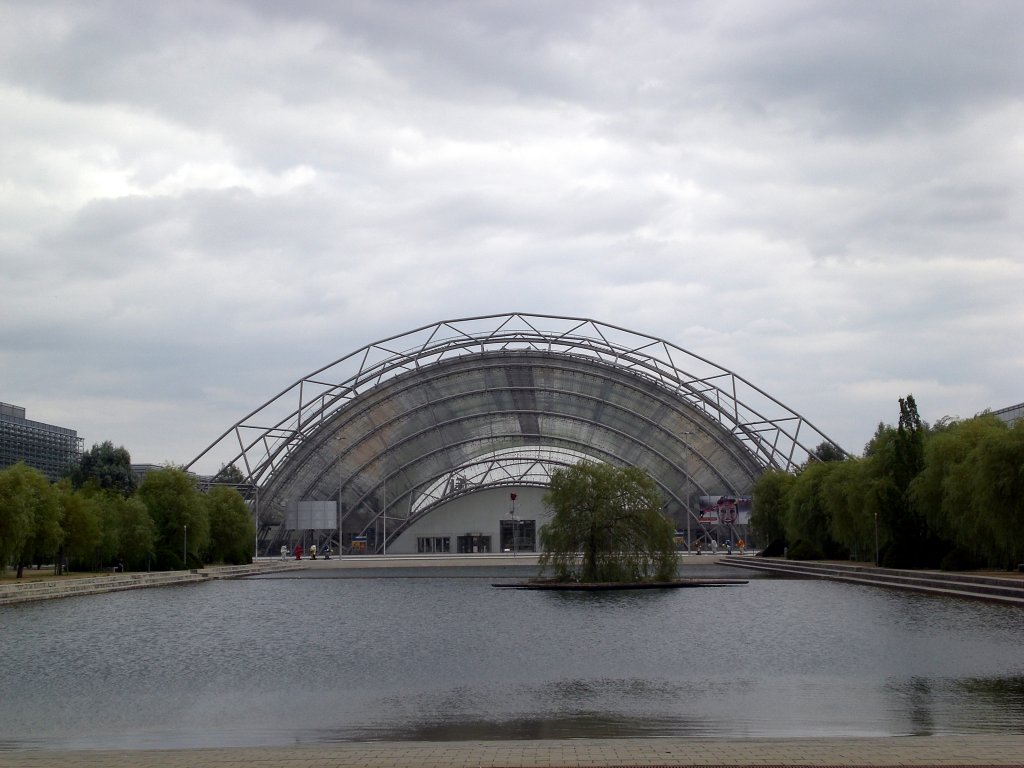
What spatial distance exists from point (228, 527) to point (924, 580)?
2189 inches

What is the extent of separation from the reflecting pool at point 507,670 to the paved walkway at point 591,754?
149cm

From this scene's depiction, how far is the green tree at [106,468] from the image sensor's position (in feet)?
402

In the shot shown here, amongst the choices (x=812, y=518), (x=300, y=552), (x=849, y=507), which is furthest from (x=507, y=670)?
(x=300, y=552)

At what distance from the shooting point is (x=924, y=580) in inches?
1857

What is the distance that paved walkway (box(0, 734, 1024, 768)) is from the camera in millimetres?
12445

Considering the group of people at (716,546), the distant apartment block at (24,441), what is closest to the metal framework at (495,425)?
the group of people at (716,546)

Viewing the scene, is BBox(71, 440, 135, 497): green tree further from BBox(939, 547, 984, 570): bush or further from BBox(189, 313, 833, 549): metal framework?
BBox(939, 547, 984, 570): bush

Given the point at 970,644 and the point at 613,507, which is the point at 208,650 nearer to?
the point at 970,644

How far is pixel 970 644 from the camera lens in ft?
86.3

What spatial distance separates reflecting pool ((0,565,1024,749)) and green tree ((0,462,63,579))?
821cm

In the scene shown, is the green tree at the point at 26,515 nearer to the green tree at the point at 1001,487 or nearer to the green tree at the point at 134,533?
the green tree at the point at 134,533

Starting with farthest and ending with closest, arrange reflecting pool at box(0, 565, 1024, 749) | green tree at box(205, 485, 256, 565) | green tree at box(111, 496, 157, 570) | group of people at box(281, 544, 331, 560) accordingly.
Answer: group of people at box(281, 544, 331, 560)
green tree at box(205, 485, 256, 565)
green tree at box(111, 496, 157, 570)
reflecting pool at box(0, 565, 1024, 749)

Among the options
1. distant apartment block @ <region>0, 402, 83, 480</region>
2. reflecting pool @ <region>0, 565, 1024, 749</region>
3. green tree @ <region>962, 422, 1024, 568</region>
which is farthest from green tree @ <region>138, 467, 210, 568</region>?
distant apartment block @ <region>0, 402, 83, 480</region>

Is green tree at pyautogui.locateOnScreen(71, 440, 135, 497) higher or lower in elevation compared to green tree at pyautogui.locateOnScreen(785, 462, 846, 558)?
higher
